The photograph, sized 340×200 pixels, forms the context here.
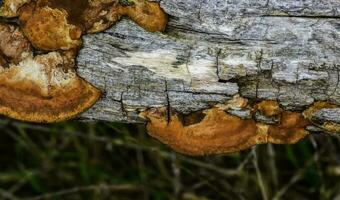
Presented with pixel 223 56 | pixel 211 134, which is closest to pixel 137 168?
pixel 211 134

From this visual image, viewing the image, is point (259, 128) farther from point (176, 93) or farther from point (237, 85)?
point (176, 93)

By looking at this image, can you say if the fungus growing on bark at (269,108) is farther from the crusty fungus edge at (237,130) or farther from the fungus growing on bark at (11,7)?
the fungus growing on bark at (11,7)

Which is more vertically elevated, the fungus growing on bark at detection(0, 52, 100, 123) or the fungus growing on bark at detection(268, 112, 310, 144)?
the fungus growing on bark at detection(0, 52, 100, 123)

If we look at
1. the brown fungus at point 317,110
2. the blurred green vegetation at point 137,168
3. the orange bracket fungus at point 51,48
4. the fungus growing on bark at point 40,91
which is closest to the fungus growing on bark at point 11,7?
the orange bracket fungus at point 51,48

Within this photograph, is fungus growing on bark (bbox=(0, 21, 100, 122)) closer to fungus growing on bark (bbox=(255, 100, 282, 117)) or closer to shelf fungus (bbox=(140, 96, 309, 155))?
shelf fungus (bbox=(140, 96, 309, 155))

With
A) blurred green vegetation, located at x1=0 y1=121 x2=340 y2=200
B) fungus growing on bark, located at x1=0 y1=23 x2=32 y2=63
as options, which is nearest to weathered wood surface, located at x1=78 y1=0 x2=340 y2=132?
fungus growing on bark, located at x1=0 y1=23 x2=32 y2=63
